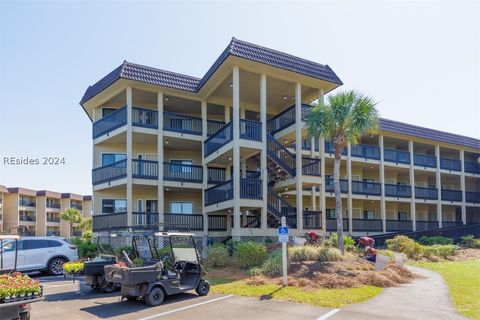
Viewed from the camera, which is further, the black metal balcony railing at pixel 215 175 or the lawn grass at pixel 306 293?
the black metal balcony railing at pixel 215 175

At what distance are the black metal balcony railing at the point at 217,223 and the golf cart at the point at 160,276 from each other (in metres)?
11.4

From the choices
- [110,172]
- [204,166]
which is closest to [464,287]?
[204,166]

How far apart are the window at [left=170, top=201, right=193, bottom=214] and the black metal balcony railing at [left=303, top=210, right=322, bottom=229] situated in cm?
760

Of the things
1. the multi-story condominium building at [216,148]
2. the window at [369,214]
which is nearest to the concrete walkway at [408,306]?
the multi-story condominium building at [216,148]

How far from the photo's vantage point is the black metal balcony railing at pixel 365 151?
31.6 metres

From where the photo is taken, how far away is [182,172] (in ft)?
80.2

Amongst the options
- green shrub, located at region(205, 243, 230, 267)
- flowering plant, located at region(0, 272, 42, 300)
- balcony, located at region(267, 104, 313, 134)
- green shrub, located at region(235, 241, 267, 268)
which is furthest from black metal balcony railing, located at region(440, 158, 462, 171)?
flowering plant, located at region(0, 272, 42, 300)

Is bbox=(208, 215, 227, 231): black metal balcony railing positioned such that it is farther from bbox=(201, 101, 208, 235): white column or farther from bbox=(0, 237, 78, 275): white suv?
bbox=(0, 237, 78, 275): white suv

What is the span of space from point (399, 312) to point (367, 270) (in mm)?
5366

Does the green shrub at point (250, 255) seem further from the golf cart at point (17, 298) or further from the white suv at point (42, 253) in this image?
the golf cart at point (17, 298)

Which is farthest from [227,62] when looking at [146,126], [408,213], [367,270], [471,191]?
[471,191]

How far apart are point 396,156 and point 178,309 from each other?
1082 inches

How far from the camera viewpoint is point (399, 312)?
32.0 ft

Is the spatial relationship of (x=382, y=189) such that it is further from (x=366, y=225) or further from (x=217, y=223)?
(x=217, y=223)
